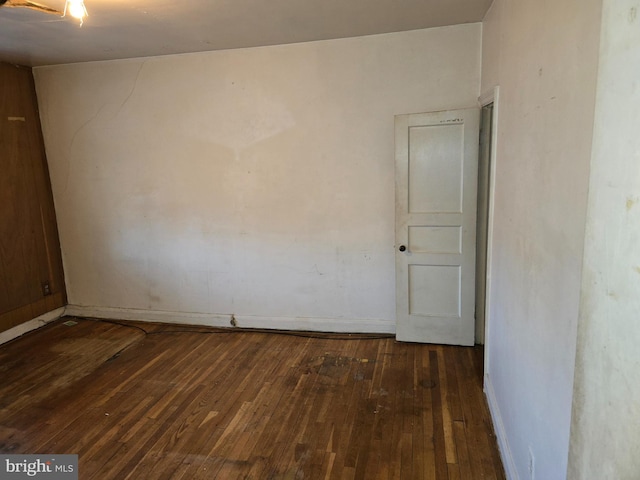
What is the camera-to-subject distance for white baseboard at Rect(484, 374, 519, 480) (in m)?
2.04

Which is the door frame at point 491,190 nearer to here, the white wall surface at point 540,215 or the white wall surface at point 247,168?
the white wall surface at point 540,215

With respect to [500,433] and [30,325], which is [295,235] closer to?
[500,433]

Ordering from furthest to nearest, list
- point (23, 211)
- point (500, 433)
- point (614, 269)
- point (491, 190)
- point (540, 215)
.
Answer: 1. point (23, 211)
2. point (491, 190)
3. point (500, 433)
4. point (540, 215)
5. point (614, 269)

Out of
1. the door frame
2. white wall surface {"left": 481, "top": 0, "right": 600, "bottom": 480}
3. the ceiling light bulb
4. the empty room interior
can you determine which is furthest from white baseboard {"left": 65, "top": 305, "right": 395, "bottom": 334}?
the ceiling light bulb

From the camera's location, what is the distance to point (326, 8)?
2.74 m

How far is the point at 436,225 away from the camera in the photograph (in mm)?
3426

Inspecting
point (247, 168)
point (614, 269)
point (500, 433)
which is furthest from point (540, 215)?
point (247, 168)

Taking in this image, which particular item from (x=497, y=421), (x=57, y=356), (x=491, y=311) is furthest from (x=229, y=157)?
(x=497, y=421)

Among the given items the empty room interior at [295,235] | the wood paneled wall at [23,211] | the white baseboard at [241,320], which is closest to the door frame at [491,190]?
the empty room interior at [295,235]

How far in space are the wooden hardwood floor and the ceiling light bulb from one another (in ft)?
8.56

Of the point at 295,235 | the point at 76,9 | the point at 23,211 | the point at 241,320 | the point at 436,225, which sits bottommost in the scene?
the point at 241,320

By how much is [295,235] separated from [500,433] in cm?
233

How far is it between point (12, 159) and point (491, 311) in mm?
4577

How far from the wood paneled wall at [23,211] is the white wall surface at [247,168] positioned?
141 millimetres
